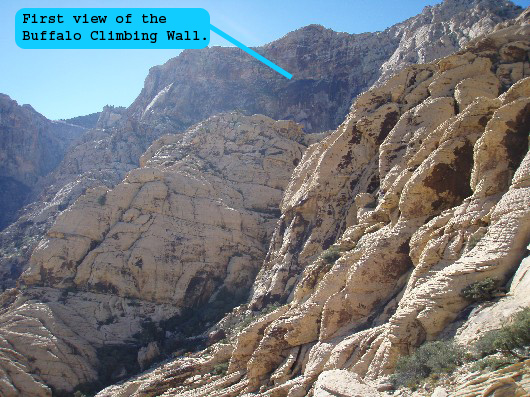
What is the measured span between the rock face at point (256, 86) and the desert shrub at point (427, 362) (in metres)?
61.3

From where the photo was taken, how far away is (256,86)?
101 metres

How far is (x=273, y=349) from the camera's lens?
23375 millimetres

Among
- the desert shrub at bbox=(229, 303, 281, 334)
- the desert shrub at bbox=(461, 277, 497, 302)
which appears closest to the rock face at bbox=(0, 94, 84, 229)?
the desert shrub at bbox=(229, 303, 281, 334)

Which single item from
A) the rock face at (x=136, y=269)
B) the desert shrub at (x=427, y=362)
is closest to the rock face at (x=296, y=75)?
the rock face at (x=136, y=269)

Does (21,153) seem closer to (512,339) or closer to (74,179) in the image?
(74,179)

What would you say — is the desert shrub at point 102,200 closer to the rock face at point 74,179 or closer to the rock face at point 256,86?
the rock face at point 74,179

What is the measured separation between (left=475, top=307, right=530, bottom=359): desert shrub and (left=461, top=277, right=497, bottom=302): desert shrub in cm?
216

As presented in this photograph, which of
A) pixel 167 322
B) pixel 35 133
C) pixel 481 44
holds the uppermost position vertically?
pixel 35 133

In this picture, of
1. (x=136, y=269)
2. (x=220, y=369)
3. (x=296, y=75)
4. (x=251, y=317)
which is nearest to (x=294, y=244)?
(x=251, y=317)

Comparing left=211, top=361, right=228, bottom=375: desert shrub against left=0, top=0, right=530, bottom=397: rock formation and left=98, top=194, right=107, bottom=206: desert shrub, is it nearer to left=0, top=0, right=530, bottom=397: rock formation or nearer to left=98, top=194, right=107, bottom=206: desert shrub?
left=0, top=0, right=530, bottom=397: rock formation

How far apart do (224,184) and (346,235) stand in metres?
28.6

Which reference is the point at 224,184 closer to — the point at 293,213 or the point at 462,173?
the point at 293,213

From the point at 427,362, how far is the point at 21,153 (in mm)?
101994

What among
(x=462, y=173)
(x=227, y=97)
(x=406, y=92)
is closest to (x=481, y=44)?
(x=406, y=92)
